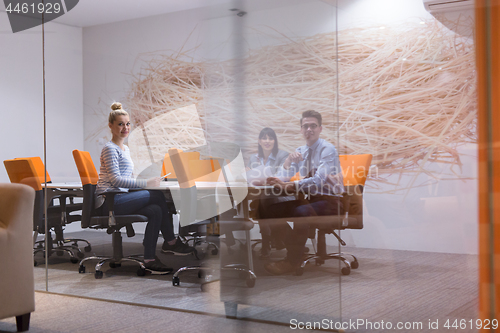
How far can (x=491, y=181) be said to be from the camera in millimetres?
1908

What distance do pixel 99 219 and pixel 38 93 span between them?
3.93 feet

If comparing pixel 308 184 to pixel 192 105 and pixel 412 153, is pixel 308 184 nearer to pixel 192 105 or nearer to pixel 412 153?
pixel 412 153

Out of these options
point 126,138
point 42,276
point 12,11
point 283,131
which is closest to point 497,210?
point 283,131

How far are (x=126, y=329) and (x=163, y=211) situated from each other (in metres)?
0.90

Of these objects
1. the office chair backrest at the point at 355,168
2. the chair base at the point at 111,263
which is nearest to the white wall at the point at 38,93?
the chair base at the point at 111,263

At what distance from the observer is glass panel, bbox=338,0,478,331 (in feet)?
7.26

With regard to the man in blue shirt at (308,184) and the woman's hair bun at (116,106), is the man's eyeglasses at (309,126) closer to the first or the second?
the man in blue shirt at (308,184)

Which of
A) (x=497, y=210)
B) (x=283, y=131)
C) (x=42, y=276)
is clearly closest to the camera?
(x=497, y=210)

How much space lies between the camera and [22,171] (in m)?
3.99

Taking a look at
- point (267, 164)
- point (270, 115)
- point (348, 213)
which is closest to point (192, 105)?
→ point (270, 115)

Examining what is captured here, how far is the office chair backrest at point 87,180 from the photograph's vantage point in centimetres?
361

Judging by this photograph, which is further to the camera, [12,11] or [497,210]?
[12,11]

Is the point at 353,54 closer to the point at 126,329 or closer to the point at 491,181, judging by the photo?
the point at 491,181

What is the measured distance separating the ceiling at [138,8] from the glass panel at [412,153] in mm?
592
